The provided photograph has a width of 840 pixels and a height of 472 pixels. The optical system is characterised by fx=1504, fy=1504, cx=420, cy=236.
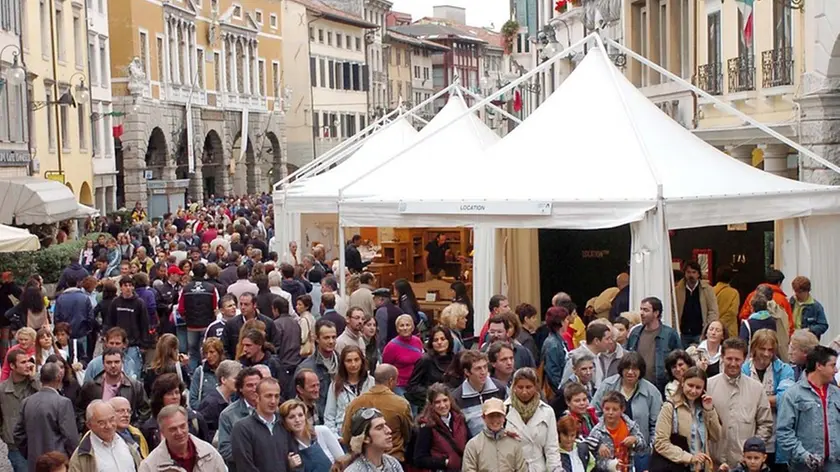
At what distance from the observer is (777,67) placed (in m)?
21.4

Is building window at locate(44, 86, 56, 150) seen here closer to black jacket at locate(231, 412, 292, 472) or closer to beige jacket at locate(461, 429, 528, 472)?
black jacket at locate(231, 412, 292, 472)

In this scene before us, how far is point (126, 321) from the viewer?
50.1ft

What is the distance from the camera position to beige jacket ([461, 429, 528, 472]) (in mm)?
8422

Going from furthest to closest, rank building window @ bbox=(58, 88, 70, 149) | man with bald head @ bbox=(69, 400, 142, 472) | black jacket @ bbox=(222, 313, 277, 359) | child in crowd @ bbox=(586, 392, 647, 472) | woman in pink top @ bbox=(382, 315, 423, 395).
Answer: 1. building window @ bbox=(58, 88, 70, 149)
2. black jacket @ bbox=(222, 313, 277, 359)
3. woman in pink top @ bbox=(382, 315, 423, 395)
4. child in crowd @ bbox=(586, 392, 647, 472)
5. man with bald head @ bbox=(69, 400, 142, 472)

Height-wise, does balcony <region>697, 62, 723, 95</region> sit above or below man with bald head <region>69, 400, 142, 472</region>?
above

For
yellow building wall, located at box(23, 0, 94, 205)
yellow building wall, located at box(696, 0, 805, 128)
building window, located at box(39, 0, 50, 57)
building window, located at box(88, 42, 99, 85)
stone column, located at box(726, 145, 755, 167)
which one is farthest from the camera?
building window, located at box(88, 42, 99, 85)

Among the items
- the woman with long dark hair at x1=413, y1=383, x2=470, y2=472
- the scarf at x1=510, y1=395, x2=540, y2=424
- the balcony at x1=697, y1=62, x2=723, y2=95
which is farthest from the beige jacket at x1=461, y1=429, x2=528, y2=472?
the balcony at x1=697, y1=62, x2=723, y2=95

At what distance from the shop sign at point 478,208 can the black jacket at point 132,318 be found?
9.51 feet

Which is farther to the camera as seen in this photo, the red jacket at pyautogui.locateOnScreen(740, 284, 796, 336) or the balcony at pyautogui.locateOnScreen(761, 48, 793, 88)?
the balcony at pyautogui.locateOnScreen(761, 48, 793, 88)

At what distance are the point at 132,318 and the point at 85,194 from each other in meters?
29.4

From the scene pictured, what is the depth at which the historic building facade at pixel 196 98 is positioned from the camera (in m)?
49.8

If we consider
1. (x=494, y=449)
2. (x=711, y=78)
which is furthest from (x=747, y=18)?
(x=494, y=449)

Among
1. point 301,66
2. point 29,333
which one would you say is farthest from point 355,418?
point 301,66

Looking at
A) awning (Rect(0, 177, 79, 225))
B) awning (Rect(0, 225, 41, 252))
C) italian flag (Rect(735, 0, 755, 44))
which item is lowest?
awning (Rect(0, 225, 41, 252))
